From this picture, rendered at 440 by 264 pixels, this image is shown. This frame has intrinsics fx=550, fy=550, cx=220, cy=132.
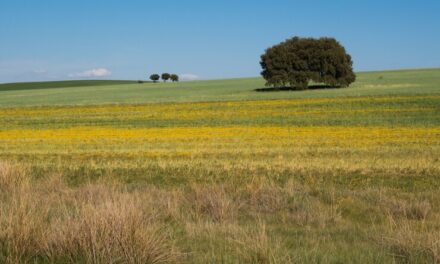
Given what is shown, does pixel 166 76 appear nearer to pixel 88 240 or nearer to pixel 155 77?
pixel 155 77

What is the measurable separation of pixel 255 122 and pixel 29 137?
43.0 ft

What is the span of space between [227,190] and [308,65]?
193 ft

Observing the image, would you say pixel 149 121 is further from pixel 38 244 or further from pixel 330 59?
pixel 330 59

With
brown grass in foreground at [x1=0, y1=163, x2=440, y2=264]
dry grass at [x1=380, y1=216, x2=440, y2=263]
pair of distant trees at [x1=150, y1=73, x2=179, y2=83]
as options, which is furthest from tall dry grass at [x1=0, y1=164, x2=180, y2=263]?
pair of distant trees at [x1=150, y1=73, x2=179, y2=83]

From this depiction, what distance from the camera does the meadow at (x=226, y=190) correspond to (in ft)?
20.3

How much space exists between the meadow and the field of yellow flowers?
32mm

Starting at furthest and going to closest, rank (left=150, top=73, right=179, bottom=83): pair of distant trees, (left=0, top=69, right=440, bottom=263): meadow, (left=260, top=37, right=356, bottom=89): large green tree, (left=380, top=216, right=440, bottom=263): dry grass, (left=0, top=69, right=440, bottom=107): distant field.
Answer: (left=150, top=73, right=179, bottom=83): pair of distant trees → (left=260, top=37, right=356, bottom=89): large green tree → (left=0, top=69, right=440, bottom=107): distant field → (left=0, top=69, right=440, bottom=263): meadow → (left=380, top=216, right=440, bottom=263): dry grass

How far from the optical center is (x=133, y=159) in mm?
18375

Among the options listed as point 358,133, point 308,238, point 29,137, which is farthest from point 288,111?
point 308,238

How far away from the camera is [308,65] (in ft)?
223

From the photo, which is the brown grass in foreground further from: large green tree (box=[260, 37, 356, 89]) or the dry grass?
large green tree (box=[260, 37, 356, 89])

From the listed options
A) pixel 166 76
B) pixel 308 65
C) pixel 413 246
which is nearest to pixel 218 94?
pixel 308 65

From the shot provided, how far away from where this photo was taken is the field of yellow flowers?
20.4ft

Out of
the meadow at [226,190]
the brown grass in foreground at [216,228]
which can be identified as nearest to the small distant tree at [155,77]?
the meadow at [226,190]
